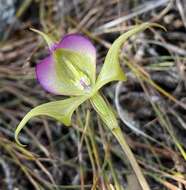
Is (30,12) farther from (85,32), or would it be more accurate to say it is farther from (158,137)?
(158,137)

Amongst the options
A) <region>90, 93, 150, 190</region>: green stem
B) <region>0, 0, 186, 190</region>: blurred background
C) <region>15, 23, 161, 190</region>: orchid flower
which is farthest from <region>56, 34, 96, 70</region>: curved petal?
<region>0, 0, 186, 190</region>: blurred background

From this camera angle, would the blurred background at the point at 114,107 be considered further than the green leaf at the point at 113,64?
Yes

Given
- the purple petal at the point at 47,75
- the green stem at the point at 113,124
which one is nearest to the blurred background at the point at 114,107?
the green stem at the point at 113,124

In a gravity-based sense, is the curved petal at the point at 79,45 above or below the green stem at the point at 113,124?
above

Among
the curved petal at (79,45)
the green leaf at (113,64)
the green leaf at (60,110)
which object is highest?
the curved petal at (79,45)

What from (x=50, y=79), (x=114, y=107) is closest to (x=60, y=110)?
(x=50, y=79)

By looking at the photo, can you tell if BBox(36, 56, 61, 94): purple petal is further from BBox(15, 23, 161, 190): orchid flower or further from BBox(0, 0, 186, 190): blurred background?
BBox(0, 0, 186, 190): blurred background

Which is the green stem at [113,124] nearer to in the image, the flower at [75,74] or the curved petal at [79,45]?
the flower at [75,74]

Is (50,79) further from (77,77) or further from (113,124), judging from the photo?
(113,124)

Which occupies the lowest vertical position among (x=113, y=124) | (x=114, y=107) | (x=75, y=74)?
(x=114, y=107)
